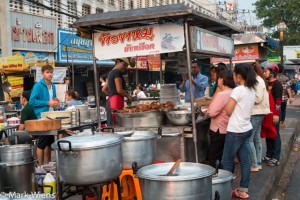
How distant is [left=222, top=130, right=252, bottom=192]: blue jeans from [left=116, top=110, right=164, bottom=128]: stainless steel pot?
1.08 m

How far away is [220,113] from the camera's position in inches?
221

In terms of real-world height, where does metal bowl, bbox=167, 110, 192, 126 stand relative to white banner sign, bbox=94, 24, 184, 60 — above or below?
below

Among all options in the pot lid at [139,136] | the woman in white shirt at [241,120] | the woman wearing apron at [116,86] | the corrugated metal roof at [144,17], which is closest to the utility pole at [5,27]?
the woman wearing apron at [116,86]

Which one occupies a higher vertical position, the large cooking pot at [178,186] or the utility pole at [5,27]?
the utility pole at [5,27]

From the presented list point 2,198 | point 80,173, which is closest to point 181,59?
point 80,173

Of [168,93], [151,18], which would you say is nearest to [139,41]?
[151,18]

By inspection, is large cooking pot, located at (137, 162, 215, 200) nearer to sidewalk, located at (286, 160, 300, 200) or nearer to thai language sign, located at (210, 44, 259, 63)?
sidewalk, located at (286, 160, 300, 200)

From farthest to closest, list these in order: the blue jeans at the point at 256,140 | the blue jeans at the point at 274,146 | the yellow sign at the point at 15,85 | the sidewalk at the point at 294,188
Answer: the yellow sign at the point at 15,85
the blue jeans at the point at 274,146
the sidewalk at the point at 294,188
the blue jeans at the point at 256,140

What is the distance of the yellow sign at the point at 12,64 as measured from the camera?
1262 centimetres

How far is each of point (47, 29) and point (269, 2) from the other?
146 ft

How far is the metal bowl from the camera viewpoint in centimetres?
546

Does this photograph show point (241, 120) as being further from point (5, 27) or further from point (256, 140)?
point (5, 27)

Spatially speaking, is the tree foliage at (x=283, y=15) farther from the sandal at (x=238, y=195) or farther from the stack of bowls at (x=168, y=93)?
the sandal at (x=238, y=195)

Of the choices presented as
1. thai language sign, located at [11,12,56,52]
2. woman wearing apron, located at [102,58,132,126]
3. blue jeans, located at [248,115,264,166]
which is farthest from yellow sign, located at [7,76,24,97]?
blue jeans, located at [248,115,264,166]
